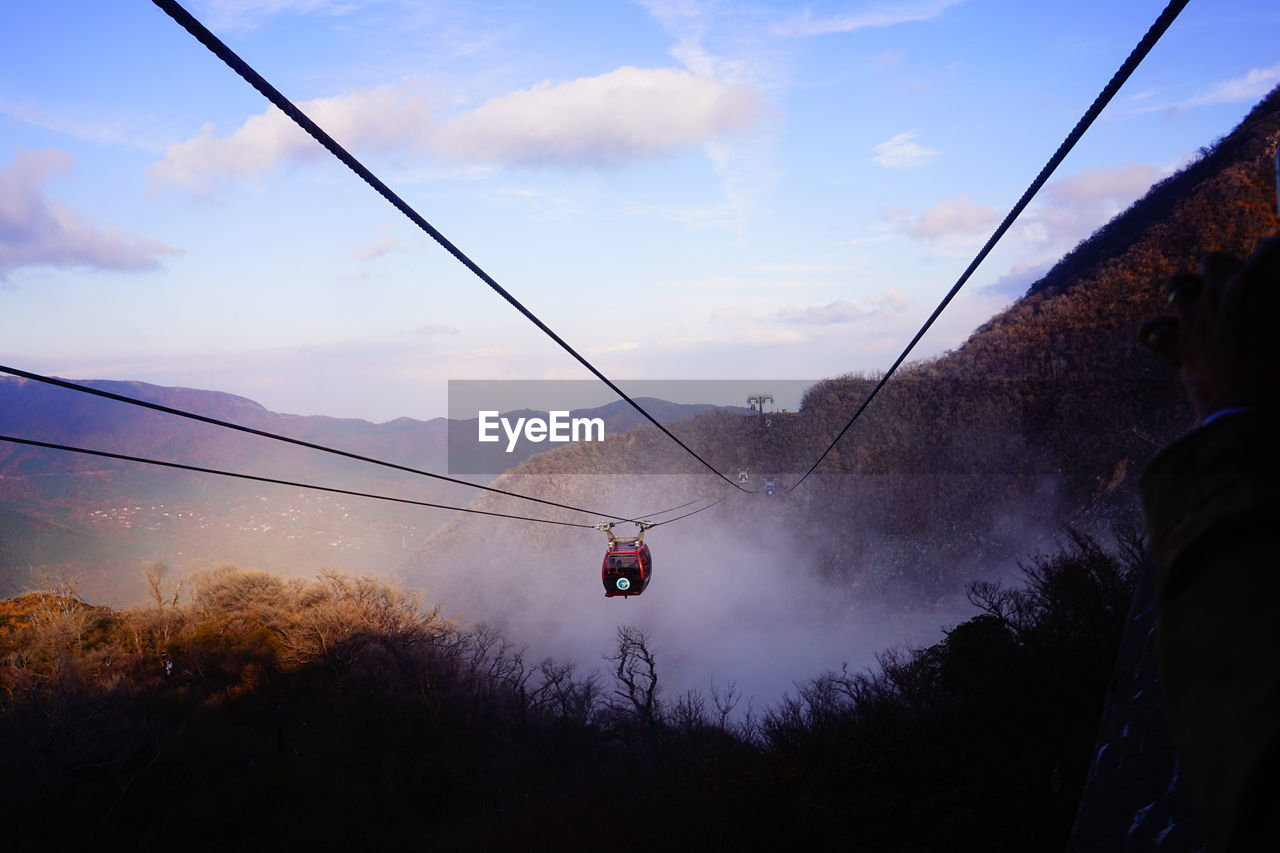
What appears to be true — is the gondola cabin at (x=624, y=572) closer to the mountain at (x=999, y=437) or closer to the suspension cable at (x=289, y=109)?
the suspension cable at (x=289, y=109)

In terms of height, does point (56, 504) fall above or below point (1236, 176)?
below

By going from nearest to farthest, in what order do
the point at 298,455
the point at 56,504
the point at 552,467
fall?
1. the point at 552,467
2. the point at 56,504
3. the point at 298,455

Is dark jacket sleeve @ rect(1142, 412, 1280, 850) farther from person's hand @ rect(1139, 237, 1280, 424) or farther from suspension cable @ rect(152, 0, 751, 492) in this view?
suspension cable @ rect(152, 0, 751, 492)

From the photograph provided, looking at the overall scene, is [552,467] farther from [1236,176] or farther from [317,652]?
[1236,176]

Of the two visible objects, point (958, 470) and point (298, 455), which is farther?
point (298, 455)

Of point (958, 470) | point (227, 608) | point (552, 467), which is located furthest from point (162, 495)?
point (958, 470)

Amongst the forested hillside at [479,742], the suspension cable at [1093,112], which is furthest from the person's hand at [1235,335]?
the forested hillside at [479,742]

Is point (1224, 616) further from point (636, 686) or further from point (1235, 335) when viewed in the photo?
point (636, 686)
